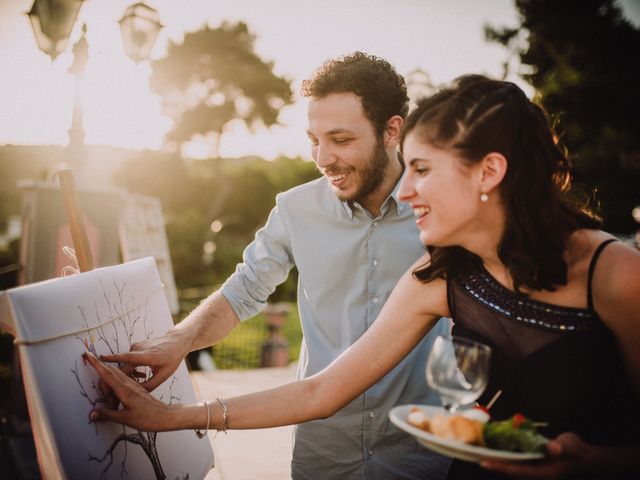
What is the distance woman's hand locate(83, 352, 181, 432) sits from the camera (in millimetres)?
1499

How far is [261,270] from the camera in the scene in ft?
8.14

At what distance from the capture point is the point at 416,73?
5.30 meters

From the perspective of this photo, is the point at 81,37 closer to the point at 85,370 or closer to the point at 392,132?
the point at 392,132

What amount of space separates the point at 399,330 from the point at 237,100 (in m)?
40.2

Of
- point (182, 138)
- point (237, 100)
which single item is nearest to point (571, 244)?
point (182, 138)

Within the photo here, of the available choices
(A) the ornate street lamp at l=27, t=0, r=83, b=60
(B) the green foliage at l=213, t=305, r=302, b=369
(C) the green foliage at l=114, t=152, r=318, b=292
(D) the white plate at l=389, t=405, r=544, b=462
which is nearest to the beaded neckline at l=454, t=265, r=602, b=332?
(D) the white plate at l=389, t=405, r=544, b=462

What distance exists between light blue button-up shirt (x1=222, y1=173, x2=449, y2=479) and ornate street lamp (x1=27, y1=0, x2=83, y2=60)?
120 inches

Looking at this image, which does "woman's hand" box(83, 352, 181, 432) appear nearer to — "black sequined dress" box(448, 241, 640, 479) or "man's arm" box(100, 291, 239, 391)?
"man's arm" box(100, 291, 239, 391)

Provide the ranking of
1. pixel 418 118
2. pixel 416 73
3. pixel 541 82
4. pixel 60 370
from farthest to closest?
pixel 541 82 < pixel 416 73 < pixel 418 118 < pixel 60 370

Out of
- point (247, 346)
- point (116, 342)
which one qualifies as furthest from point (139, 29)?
point (247, 346)

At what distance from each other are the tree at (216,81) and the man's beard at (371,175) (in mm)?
36786

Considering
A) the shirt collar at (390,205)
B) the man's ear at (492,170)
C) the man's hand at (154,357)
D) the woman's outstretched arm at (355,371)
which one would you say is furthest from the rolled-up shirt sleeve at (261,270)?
the man's ear at (492,170)

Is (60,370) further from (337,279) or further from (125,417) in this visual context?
(337,279)

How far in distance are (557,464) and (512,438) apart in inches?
5.0
